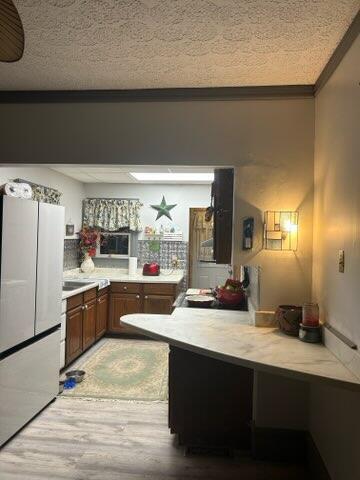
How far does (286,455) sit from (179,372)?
871 millimetres

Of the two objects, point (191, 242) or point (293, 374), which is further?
point (191, 242)

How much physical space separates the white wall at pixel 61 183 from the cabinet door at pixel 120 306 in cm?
123

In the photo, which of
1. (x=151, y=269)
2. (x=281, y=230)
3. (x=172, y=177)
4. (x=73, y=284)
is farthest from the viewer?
(x=151, y=269)

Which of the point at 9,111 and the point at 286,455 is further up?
the point at 9,111

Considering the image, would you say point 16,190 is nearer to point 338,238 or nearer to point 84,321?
point 84,321

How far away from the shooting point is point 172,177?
15.7 ft

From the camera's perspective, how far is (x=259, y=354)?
1561 millimetres

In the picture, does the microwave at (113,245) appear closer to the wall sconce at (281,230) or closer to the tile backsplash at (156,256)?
the tile backsplash at (156,256)

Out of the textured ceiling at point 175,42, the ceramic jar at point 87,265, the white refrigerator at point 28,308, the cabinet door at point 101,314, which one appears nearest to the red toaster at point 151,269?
the cabinet door at point 101,314

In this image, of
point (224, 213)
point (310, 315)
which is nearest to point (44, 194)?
point (224, 213)

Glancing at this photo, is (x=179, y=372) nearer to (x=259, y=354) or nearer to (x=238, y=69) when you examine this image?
(x=259, y=354)

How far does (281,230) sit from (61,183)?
3.51m

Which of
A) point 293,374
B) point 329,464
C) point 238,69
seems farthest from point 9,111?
point 329,464

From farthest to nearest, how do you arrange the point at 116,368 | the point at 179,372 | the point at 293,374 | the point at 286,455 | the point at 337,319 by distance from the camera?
the point at 116,368 < the point at 179,372 < the point at 286,455 < the point at 337,319 < the point at 293,374
